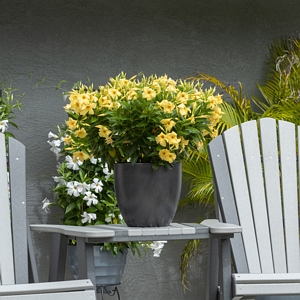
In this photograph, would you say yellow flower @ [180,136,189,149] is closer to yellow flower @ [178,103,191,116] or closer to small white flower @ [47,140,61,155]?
yellow flower @ [178,103,191,116]

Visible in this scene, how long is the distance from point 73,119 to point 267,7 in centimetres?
284

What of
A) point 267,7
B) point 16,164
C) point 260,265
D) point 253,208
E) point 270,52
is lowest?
point 260,265

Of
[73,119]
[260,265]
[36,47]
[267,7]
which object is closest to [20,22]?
[36,47]

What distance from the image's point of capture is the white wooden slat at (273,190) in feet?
9.64

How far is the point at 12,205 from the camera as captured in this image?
2.79 meters

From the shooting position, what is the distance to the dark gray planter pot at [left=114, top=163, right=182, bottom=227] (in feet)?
8.35

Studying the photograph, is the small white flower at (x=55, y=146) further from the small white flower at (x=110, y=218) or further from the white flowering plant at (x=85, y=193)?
the small white flower at (x=110, y=218)

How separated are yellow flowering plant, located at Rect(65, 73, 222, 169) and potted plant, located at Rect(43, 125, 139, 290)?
5.08 feet

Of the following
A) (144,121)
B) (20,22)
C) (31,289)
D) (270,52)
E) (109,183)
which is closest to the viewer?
(31,289)

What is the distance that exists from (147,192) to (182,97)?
0.40 metres

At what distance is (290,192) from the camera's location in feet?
9.94

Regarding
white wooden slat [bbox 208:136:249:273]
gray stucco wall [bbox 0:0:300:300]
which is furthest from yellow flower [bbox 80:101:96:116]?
gray stucco wall [bbox 0:0:300:300]

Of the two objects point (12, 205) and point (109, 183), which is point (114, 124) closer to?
point (12, 205)

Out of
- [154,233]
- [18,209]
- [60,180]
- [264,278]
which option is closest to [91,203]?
[60,180]
